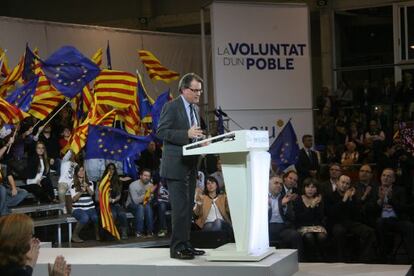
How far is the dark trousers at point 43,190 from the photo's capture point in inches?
383

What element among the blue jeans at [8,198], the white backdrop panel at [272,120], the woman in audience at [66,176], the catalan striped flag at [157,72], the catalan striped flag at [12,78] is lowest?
the blue jeans at [8,198]

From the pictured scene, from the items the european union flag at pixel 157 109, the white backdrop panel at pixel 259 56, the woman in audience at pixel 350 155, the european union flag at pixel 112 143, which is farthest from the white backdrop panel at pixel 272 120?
the european union flag at pixel 112 143

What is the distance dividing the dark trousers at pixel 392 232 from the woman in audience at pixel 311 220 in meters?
0.80

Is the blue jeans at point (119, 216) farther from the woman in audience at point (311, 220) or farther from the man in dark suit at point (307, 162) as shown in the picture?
the man in dark suit at point (307, 162)

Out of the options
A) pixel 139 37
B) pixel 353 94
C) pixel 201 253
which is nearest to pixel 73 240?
pixel 201 253

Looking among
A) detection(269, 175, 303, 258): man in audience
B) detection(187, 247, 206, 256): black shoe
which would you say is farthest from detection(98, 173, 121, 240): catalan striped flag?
detection(187, 247, 206, 256): black shoe

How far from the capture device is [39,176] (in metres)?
9.82

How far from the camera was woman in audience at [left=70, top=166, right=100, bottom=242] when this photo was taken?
9.38 m

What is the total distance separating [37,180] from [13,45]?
2.90 m

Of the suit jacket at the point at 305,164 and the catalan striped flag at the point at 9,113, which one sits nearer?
the catalan striped flag at the point at 9,113

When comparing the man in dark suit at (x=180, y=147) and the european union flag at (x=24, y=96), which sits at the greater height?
the european union flag at (x=24, y=96)

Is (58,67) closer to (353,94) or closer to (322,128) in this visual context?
(322,128)

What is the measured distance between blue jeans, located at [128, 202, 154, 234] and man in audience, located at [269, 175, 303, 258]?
1945 millimetres

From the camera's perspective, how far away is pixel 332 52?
56.7ft
